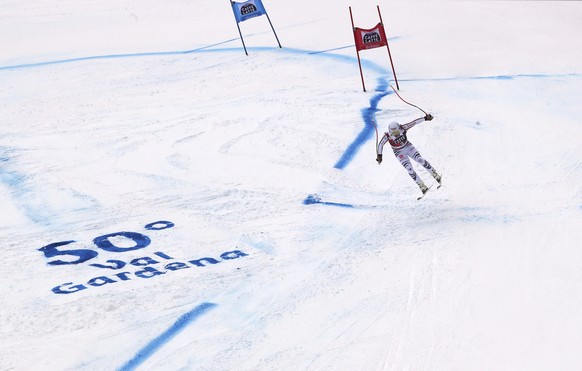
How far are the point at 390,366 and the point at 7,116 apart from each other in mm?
10468

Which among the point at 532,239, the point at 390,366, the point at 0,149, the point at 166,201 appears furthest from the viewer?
the point at 0,149

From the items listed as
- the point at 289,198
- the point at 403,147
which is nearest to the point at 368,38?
the point at 403,147

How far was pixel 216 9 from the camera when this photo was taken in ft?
69.3

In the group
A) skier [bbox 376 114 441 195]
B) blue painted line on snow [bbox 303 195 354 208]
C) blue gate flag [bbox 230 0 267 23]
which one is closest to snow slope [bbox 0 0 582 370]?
blue painted line on snow [bbox 303 195 354 208]

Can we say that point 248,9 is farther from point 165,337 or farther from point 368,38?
point 165,337

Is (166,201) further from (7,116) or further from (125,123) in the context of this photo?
(7,116)

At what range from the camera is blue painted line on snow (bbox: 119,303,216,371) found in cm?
877

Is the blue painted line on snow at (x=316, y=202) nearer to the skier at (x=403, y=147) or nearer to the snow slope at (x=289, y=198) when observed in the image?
the snow slope at (x=289, y=198)

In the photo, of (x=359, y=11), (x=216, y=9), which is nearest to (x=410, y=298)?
(x=359, y=11)

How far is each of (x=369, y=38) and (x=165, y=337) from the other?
852 centimetres

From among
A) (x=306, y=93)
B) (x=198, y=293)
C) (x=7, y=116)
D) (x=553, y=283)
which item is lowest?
(x=553, y=283)

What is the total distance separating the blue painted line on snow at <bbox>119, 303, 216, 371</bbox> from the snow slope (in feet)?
0.11

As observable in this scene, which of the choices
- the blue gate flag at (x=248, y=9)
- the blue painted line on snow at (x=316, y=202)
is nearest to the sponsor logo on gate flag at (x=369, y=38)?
the blue gate flag at (x=248, y=9)

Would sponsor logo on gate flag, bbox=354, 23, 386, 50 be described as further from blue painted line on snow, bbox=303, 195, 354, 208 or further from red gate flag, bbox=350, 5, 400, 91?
blue painted line on snow, bbox=303, 195, 354, 208
